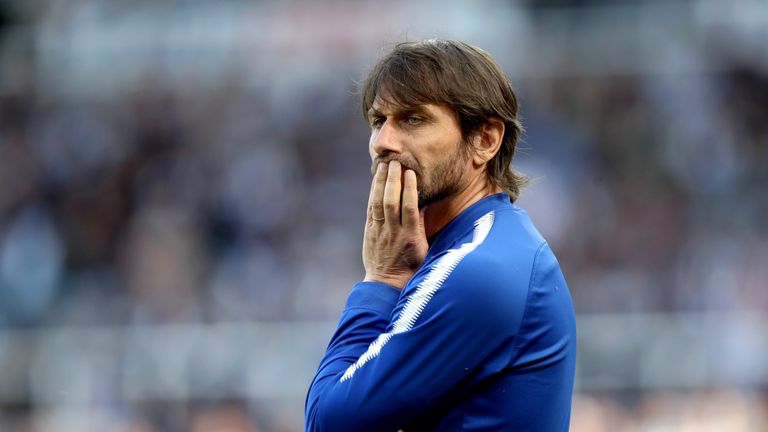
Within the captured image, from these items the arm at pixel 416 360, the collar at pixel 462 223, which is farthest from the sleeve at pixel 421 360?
the collar at pixel 462 223

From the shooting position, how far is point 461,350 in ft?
9.50

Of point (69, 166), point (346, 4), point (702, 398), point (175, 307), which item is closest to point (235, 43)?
point (346, 4)

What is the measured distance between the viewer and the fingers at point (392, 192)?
124 inches

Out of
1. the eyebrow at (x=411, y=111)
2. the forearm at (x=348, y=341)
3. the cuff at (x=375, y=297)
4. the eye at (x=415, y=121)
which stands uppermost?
the eyebrow at (x=411, y=111)

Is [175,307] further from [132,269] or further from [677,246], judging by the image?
[677,246]

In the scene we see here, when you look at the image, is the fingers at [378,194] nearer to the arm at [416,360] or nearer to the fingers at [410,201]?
the fingers at [410,201]

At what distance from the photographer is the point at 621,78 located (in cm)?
1253

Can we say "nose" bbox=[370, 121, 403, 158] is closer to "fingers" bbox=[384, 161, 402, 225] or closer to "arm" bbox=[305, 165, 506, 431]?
"fingers" bbox=[384, 161, 402, 225]

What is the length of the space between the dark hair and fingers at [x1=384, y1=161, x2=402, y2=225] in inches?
7.0

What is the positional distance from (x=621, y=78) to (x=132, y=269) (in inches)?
215

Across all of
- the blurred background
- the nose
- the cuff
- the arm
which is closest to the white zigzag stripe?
the arm

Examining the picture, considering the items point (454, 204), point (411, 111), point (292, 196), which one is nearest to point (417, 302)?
point (454, 204)

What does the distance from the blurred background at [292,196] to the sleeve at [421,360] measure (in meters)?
6.45

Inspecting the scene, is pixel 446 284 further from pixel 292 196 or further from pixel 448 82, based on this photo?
pixel 292 196
